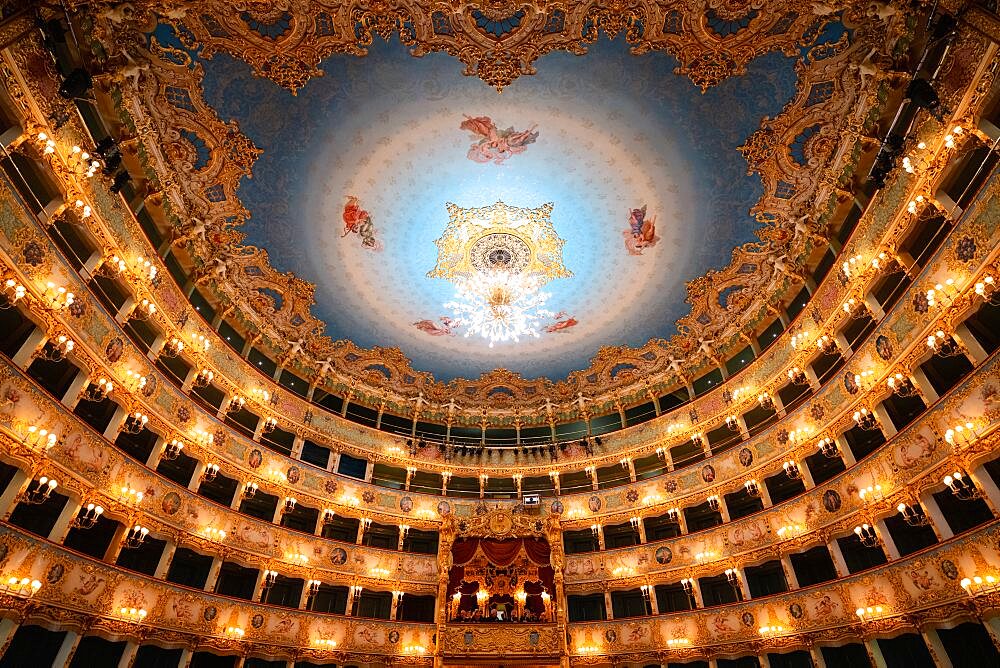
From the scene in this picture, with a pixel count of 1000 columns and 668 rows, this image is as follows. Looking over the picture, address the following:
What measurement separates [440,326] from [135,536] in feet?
44.5

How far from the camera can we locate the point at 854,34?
13.7m

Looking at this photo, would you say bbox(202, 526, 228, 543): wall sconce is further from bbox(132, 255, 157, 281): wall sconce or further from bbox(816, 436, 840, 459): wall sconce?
bbox(816, 436, 840, 459): wall sconce

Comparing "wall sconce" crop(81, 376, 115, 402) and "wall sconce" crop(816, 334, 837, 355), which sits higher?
"wall sconce" crop(816, 334, 837, 355)

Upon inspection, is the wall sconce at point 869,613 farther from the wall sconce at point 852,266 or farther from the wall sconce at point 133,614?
the wall sconce at point 133,614

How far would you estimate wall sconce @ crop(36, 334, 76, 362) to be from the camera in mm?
13250

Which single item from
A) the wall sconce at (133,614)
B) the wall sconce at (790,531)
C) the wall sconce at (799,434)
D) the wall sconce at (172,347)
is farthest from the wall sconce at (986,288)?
the wall sconce at (172,347)

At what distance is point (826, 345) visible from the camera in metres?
18.1

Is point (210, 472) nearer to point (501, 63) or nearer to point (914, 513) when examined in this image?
point (501, 63)

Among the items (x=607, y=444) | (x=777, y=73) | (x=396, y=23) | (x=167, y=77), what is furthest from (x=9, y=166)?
(x=607, y=444)

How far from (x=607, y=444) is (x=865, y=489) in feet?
38.9

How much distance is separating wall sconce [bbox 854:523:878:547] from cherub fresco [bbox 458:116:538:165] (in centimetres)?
1551

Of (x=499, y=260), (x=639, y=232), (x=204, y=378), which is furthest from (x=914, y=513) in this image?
(x=204, y=378)

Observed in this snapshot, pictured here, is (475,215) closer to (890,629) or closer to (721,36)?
(721,36)

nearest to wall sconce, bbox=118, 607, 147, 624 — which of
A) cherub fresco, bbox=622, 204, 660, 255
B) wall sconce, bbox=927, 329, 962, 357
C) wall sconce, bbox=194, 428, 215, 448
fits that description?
wall sconce, bbox=194, 428, 215, 448
